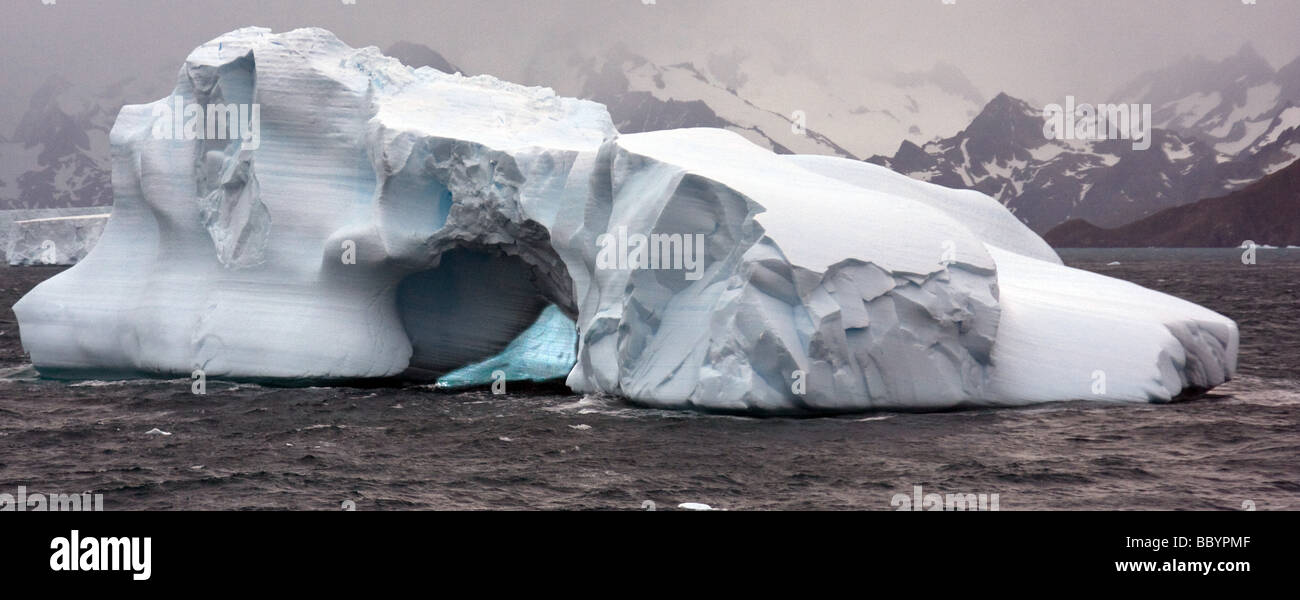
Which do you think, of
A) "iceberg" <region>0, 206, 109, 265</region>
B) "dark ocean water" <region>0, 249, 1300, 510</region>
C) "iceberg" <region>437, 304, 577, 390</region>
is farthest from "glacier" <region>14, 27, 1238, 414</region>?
"iceberg" <region>0, 206, 109, 265</region>

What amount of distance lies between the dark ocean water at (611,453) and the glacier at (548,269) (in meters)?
0.72

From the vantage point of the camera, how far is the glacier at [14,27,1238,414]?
14.5m

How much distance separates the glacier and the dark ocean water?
0.72 metres

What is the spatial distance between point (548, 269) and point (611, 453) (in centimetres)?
666

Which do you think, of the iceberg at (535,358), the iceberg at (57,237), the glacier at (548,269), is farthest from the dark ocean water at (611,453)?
the iceberg at (57,237)

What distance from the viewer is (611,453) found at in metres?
12.8

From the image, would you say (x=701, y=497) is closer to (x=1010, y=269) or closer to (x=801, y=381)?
(x=801, y=381)

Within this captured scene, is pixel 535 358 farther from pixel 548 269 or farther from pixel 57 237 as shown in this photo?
pixel 57 237

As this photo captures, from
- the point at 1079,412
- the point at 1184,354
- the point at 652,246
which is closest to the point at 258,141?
the point at 652,246

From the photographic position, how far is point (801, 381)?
558 inches

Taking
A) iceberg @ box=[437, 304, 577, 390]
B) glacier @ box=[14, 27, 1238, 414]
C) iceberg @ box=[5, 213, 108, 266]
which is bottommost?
iceberg @ box=[437, 304, 577, 390]

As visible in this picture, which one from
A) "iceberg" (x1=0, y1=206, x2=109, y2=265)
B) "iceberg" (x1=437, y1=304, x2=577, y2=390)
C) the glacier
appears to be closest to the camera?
the glacier

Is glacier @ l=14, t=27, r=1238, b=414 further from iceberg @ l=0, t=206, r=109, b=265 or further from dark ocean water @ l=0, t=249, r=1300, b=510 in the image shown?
iceberg @ l=0, t=206, r=109, b=265

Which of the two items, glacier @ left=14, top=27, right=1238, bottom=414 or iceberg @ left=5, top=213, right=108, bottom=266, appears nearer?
glacier @ left=14, top=27, right=1238, bottom=414
